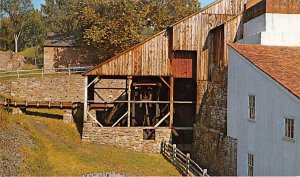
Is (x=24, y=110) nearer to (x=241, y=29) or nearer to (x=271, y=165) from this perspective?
(x=241, y=29)

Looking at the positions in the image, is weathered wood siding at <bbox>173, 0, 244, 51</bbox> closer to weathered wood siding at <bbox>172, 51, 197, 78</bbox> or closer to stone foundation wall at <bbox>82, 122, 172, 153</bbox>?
weathered wood siding at <bbox>172, 51, 197, 78</bbox>

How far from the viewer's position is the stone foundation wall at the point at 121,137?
23250 mm

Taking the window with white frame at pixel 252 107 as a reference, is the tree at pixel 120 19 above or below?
above

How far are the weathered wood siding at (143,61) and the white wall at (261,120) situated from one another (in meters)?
6.86

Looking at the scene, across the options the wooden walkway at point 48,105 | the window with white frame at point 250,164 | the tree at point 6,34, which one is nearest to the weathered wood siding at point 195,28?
the wooden walkway at point 48,105

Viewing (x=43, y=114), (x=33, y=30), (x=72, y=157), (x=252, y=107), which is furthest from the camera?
(x=33, y=30)

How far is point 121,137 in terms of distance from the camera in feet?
76.5

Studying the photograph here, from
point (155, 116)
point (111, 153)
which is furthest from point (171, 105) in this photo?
point (111, 153)

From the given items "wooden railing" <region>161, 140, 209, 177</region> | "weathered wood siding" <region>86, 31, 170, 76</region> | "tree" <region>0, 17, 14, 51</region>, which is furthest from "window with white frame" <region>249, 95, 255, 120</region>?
"tree" <region>0, 17, 14, 51</region>

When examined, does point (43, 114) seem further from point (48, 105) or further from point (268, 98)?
point (268, 98)

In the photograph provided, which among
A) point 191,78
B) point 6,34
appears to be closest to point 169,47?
point 191,78

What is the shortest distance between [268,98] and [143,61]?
11.0m

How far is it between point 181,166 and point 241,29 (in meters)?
9.01

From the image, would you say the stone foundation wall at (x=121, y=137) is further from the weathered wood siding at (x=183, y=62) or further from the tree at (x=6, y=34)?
the tree at (x=6, y=34)
